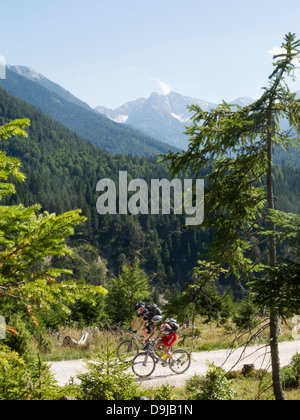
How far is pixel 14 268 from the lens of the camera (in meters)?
3.78

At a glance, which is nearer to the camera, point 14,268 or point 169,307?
point 14,268

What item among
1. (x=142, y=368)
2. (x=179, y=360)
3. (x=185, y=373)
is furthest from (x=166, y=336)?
(x=185, y=373)

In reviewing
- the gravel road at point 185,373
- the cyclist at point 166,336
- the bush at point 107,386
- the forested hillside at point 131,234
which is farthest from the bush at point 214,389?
the forested hillside at point 131,234

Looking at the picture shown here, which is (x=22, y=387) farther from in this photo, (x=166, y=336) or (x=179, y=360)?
(x=179, y=360)

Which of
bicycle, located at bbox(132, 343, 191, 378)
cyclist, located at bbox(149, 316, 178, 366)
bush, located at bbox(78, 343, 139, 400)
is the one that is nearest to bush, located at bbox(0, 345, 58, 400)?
bush, located at bbox(78, 343, 139, 400)

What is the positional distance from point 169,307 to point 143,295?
44.6ft

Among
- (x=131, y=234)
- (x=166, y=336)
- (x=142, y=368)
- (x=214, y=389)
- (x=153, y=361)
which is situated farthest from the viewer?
(x=131, y=234)

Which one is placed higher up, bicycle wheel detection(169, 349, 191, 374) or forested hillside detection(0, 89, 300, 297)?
bicycle wheel detection(169, 349, 191, 374)

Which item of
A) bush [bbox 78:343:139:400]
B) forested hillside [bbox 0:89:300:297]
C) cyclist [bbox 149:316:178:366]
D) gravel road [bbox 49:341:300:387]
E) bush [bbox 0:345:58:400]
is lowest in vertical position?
forested hillside [bbox 0:89:300:297]

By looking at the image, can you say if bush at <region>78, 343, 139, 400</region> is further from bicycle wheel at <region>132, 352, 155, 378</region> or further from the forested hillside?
the forested hillside

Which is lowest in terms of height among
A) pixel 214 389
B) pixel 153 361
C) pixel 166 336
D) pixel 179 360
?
pixel 179 360

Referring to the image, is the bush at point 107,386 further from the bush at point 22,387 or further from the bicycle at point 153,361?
the bicycle at point 153,361
